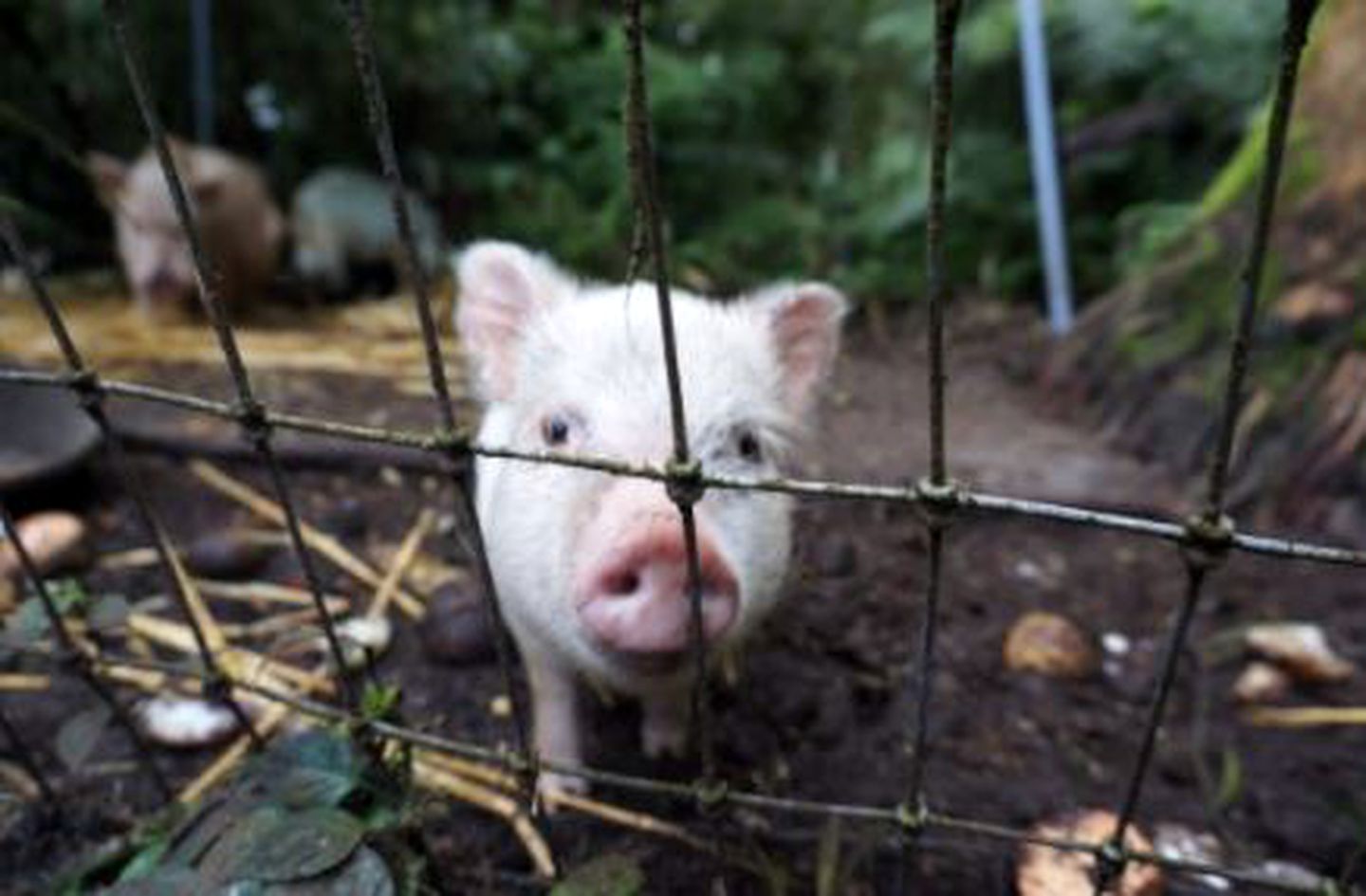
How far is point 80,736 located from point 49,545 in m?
1.01

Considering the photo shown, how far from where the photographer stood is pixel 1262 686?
2357 mm

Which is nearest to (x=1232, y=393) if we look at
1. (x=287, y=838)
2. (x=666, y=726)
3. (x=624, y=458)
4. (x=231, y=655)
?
(x=624, y=458)

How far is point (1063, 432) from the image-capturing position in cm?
358

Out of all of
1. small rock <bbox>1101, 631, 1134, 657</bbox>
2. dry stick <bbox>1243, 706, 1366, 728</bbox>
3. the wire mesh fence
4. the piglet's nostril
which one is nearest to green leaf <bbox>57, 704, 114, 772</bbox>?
the wire mesh fence

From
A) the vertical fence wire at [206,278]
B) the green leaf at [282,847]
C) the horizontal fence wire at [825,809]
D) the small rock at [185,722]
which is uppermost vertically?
the vertical fence wire at [206,278]

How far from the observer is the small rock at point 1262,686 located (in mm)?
2348

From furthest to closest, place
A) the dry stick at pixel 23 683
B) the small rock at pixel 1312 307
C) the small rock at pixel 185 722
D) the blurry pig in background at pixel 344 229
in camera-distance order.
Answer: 1. the blurry pig in background at pixel 344 229
2. the small rock at pixel 1312 307
3. the dry stick at pixel 23 683
4. the small rock at pixel 185 722

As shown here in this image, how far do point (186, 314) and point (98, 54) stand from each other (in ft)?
3.41

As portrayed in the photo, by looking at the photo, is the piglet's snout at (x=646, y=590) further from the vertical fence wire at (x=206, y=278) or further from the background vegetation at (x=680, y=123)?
the background vegetation at (x=680, y=123)

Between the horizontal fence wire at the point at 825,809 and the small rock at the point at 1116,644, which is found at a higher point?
the horizontal fence wire at the point at 825,809

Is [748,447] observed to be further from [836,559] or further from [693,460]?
[836,559]

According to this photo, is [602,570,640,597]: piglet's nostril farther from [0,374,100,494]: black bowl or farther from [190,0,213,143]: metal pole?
[190,0,213,143]: metal pole

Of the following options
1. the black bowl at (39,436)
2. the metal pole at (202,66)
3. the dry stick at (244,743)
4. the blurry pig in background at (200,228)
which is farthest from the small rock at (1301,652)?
the metal pole at (202,66)

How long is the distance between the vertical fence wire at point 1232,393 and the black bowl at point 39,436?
2521 millimetres
